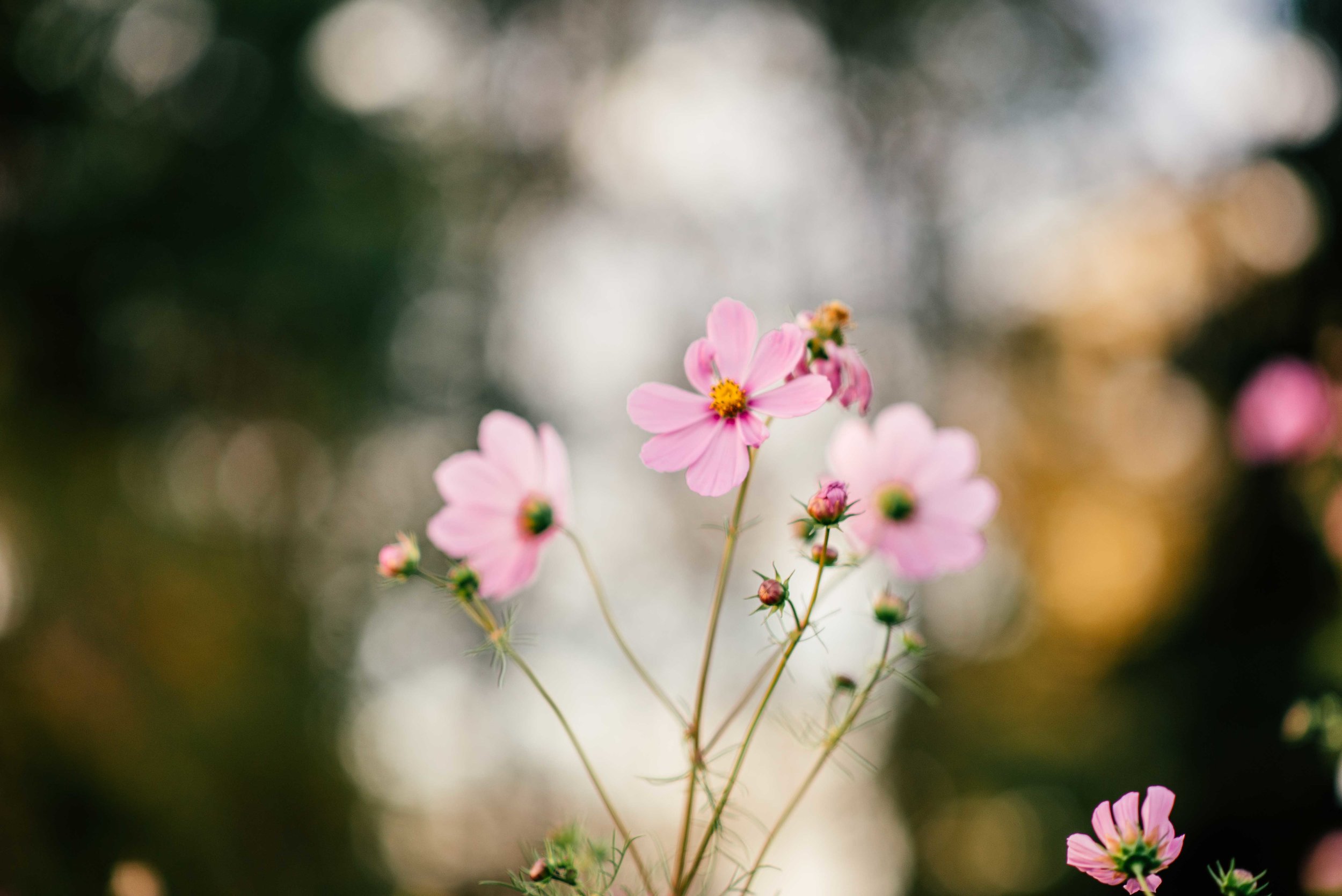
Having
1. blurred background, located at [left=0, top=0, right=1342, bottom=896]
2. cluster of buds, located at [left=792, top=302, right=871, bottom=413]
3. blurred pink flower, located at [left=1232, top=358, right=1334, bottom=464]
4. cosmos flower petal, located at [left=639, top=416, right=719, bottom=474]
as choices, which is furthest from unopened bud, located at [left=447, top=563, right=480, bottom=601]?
blurred background, located at [left=0, top=0, right=1342, bottom=896]

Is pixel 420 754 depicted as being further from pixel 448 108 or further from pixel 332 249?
pixel 448 108

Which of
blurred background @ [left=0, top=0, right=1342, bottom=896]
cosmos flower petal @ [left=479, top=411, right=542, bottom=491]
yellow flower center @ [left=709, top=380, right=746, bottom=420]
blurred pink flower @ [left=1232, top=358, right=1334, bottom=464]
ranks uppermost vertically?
blurred background @ [left=0, top=0, right=1342, bottom=896]

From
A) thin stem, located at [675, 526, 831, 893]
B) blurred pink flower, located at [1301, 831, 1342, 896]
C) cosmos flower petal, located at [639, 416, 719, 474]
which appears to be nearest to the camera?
thin stem, located at [675, 526, 831, 893]

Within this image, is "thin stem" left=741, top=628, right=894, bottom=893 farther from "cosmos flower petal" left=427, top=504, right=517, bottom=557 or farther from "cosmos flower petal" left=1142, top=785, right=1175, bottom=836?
"cosmos flower petal" left=427, top=504, right=517, bottom=557

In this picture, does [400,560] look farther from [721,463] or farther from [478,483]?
[721,463]

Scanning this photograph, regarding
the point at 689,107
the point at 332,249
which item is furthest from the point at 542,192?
the point at 332,249

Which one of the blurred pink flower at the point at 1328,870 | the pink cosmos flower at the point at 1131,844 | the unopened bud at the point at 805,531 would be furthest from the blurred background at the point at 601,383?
the pink cosmos flower at the point at 1131,844
